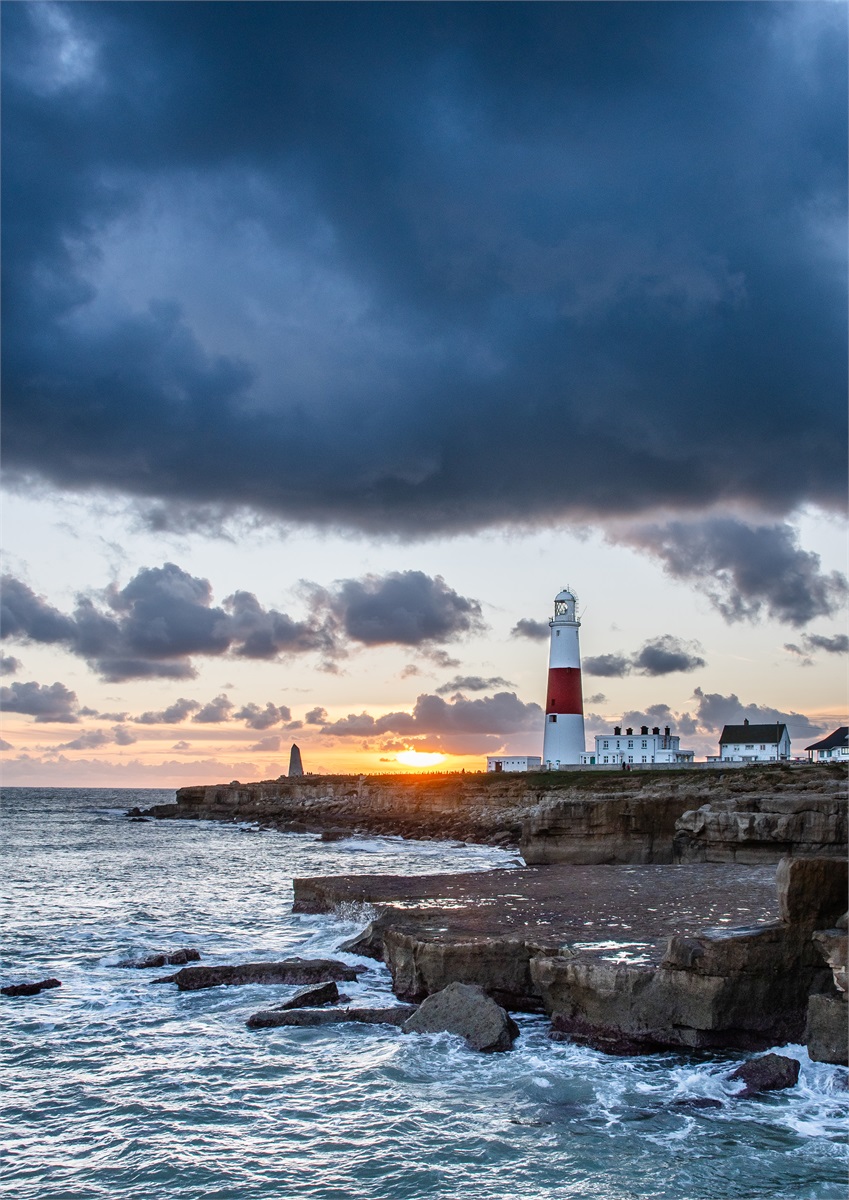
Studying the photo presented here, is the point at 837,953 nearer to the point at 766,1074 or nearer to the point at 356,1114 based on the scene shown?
the point at 766,1074

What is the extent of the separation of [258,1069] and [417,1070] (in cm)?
200

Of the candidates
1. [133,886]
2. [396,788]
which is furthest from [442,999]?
[396,788]

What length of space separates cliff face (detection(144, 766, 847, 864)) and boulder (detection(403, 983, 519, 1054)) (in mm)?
11893

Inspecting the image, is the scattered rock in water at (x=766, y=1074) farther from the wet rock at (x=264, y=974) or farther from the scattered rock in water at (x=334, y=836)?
the scattered rock in water at (x=334, y=836)

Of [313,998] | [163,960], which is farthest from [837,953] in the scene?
[163,960]

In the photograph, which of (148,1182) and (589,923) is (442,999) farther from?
(148,1182)

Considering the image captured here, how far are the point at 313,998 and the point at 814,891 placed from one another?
739 cm

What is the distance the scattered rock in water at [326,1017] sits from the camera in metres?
13.2

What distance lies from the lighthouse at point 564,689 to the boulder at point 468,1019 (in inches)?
2078

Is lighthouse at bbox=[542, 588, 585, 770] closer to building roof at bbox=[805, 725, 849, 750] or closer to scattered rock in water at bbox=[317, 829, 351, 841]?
scattered rock in water at bbox=[317, 829, 351, 841]

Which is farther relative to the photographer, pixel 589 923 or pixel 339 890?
pixel 339 890

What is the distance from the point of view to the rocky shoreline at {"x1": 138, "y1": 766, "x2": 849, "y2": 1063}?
37.7 ft

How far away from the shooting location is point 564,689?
65000mm

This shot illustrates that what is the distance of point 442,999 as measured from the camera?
12.6 m
